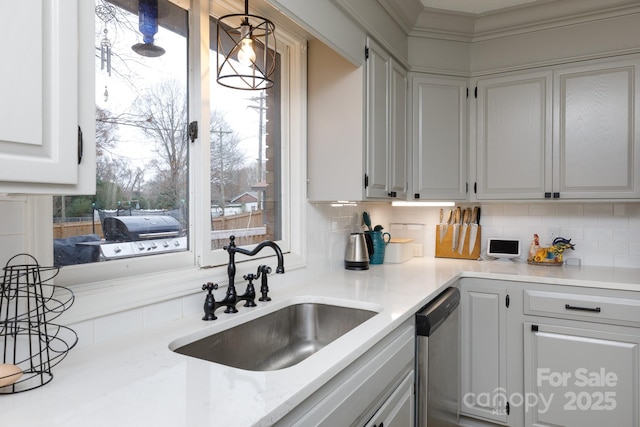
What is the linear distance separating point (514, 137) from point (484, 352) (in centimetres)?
136

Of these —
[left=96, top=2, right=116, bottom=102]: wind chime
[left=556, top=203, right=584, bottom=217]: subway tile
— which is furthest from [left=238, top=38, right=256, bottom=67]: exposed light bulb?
[left=556, top=203, right=584, bottom=217]: subway tile

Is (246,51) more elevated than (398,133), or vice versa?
(246,51)

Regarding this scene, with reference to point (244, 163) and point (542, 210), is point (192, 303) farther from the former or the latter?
point (542, 210)

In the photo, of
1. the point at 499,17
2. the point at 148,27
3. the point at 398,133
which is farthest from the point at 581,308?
the point at 148,27

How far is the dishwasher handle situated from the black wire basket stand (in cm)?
124

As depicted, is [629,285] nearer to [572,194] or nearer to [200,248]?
[572,194]

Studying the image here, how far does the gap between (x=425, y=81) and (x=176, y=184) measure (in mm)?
1872

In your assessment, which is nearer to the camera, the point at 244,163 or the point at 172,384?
the point at 172,384

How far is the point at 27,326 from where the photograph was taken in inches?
40.5

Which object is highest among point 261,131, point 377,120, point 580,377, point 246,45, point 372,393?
point 246,45

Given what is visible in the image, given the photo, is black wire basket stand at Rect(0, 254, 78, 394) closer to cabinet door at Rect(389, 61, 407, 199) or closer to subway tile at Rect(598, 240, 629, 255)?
cabinet door at Rect(389, 61, 407, 199)

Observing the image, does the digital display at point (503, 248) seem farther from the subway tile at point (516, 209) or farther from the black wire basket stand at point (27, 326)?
the black wire basket stand at point (27, 326)

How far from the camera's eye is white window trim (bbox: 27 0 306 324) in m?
1.15

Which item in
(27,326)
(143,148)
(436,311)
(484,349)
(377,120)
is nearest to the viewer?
(27,326)
